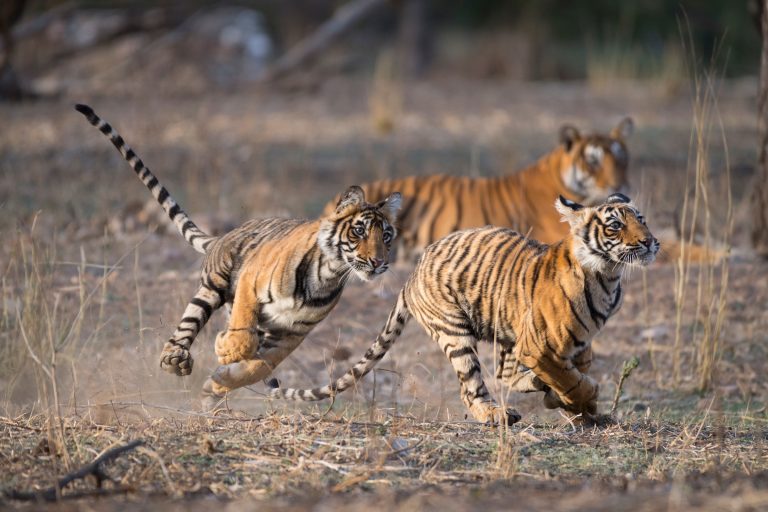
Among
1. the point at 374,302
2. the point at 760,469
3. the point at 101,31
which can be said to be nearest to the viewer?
the point at 760,469

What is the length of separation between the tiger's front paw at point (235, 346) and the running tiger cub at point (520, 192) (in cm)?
286

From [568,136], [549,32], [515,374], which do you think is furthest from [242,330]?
[549,32]

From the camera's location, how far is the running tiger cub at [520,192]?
7.81m

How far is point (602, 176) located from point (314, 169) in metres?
3.61

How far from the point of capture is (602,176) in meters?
7.83

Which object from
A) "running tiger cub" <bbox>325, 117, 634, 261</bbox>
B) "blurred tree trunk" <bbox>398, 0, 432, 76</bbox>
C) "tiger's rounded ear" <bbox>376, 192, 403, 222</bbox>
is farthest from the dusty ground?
"blurred tree trunk" <bbox>398, 0, 432, 76</bbox>

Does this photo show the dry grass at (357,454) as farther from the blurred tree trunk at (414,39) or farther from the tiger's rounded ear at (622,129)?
the blurred tree trunk at (414,39)

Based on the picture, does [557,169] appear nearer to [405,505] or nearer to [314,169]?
[314,169]

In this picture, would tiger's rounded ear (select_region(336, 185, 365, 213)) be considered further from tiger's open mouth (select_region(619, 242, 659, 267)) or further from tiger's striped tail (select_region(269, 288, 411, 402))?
tiger's open mouth (select_region(619, 242, 659, 267))

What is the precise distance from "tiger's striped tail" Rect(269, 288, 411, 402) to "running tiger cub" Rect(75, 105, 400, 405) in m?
0.16

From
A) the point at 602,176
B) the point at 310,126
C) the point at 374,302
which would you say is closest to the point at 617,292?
the point at 374,302

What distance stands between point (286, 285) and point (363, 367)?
515 millimetres

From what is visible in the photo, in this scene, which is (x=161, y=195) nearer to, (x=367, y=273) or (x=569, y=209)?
(x=367, y=273)

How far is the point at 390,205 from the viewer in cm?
499
